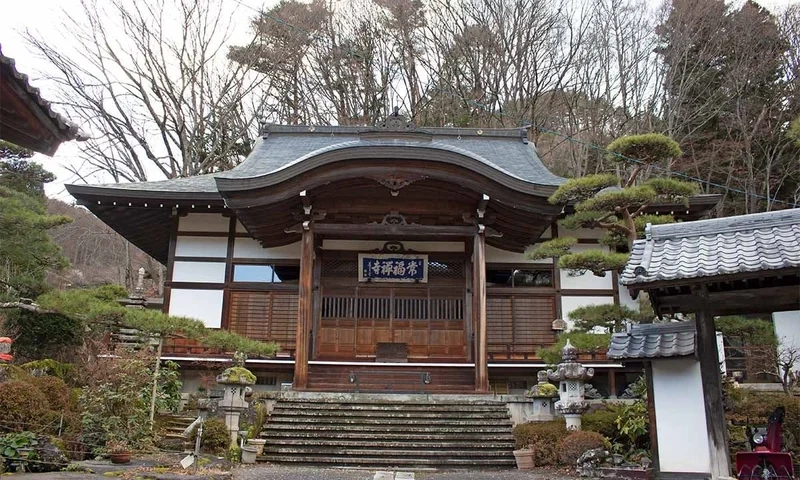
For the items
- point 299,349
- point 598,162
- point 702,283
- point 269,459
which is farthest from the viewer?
point 598,162

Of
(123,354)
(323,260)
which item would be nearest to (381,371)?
(323,260)

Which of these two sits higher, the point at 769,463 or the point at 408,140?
the point at 408,140

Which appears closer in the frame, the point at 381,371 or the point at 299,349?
the point at 299,349

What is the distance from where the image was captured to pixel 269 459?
9375 mm

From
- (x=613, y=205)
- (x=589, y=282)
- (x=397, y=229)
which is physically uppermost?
(x=397, y=229)

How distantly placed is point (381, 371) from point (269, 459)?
13.2 feet

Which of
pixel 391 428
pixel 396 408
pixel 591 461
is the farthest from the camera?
pixel 396 408

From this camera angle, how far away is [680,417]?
20.6 feet

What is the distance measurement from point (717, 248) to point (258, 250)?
1088 cm

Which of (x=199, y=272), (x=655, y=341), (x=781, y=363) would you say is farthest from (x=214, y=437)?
(x=781, y=363)

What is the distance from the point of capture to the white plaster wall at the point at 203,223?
1469 centimetres

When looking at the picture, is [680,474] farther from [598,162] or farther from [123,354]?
[598,162]

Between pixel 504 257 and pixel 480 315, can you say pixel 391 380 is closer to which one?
pixel 480 315

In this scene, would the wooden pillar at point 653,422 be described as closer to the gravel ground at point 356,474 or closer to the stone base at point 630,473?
the stone base at point 630,473
